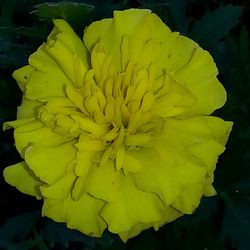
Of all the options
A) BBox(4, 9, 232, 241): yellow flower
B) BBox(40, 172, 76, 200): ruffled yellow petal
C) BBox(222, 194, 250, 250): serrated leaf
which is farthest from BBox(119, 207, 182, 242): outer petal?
BBox(222, 194, 250, 250): serrated leaf

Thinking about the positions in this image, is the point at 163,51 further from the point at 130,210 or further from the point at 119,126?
the point at 130,210

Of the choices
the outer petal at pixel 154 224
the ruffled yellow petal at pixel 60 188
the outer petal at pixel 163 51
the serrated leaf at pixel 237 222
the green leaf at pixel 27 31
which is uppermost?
the outer petal at pixel 163 51

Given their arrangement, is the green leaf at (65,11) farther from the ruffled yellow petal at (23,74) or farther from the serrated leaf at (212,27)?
the serrated leaf at (212,27)

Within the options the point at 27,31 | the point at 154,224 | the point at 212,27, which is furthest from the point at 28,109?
the point at 212,27

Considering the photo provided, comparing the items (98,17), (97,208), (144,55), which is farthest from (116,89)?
(98,17)

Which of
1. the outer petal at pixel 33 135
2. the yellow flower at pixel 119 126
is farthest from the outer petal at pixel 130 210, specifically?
the outer petal at pixel 33 135

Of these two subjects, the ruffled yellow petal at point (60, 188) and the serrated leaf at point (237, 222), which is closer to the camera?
the ruffled yellow petal at point (60, 188)

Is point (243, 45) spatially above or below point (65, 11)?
below
